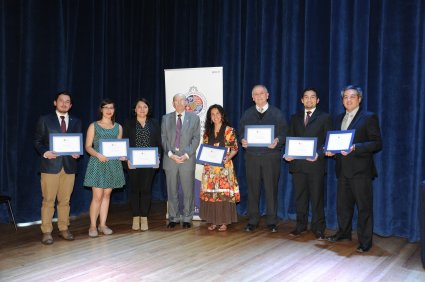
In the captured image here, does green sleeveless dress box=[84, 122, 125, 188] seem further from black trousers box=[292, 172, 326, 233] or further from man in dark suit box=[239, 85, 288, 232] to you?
black trousers box=[292, 172, 326, 233]

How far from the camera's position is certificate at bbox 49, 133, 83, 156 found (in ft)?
13.0

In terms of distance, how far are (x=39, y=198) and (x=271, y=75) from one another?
11.1ft

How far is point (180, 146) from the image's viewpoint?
4527 mm

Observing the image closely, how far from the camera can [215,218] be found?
4512 millimetres

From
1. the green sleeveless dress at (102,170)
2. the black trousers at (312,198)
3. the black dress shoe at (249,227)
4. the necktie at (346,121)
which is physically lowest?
the black dress shoe at (249,227)

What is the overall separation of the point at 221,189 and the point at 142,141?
1012 mm

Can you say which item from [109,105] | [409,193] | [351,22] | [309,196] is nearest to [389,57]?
[351,22]

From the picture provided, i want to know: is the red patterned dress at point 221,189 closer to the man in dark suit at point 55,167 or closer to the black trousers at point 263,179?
the black trousers at point 263,179

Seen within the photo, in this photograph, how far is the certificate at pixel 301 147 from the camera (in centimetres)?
404

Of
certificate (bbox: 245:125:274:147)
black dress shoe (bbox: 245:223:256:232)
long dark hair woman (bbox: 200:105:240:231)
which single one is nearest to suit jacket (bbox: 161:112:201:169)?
long dark hair woman (bbox: 200:105:240:231)

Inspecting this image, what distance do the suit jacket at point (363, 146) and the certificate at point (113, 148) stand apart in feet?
7.28

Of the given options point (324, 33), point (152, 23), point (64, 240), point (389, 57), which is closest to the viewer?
point (64, 240)

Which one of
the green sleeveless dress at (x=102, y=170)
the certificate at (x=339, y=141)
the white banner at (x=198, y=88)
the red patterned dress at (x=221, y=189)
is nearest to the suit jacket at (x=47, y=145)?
the green sleeveless dress at (x=102, y=170)

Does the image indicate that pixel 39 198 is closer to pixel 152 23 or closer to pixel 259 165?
pixel 259 165
